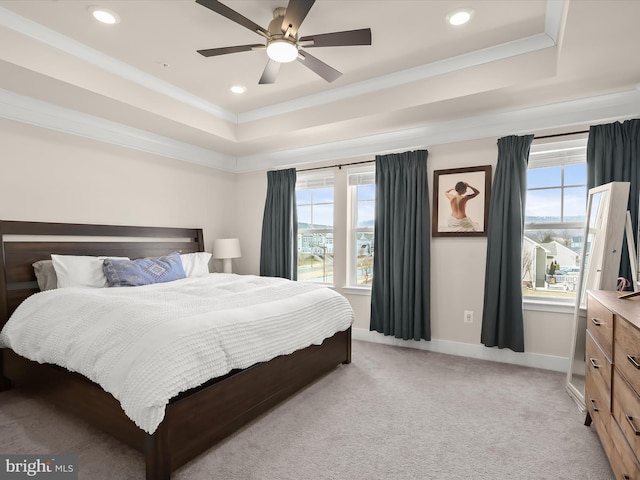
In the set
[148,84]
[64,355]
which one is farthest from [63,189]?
[64,355]

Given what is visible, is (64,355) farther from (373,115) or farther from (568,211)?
(568,211)

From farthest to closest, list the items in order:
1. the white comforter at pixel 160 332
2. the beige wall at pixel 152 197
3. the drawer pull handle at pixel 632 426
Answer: the beige wall at pixel 152 197, the white comforter at pixel 160 332, the drawer pull handle at pixel 632 426

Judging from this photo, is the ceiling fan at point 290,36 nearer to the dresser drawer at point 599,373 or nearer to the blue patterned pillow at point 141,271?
the blue patterned pillow at point 141,271

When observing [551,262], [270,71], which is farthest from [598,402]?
[270,71]

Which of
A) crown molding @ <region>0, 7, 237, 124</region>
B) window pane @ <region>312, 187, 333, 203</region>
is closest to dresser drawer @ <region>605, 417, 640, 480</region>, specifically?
window pane @ <region>312, 187, 333, 203</region>

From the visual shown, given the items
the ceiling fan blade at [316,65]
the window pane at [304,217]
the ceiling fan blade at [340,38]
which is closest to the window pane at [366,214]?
the window pane at [304,217]

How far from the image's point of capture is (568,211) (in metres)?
3.30

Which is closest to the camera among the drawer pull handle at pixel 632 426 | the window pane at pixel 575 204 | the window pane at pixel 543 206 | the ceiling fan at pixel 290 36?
the drawer pull handle at pixel 632 426

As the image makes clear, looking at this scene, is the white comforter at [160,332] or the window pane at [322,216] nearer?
the white comforter at [160,332]

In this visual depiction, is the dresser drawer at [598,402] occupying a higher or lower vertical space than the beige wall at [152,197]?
lower

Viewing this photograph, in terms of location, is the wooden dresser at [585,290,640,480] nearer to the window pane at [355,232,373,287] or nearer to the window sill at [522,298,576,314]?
the window sill at [522,298,576,314]

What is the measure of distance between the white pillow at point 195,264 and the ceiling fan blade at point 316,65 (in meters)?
2.58

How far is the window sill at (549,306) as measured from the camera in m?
3.18

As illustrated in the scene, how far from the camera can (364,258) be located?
4.40 meters
